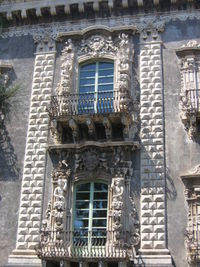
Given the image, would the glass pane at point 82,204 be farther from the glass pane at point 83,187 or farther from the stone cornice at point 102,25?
the stone cornice at point 102,25

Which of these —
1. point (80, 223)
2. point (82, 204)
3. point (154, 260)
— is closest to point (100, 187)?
point (82, 204)

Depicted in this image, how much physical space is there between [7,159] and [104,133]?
3.53m

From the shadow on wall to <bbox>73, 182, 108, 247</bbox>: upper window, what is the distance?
2319mm

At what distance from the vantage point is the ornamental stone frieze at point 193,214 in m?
13.5

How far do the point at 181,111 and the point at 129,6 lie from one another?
16.0ft

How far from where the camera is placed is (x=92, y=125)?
51.1 feet

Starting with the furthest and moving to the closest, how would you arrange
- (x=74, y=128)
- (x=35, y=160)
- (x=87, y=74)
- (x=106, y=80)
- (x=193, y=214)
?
(x=87, y=74), (x=106, y=80), (x=35, y=160), (x=74, y=128), (x=193, y=214)

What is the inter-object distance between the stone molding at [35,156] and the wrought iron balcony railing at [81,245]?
792 millimetres

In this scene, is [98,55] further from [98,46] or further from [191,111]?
[191,111]

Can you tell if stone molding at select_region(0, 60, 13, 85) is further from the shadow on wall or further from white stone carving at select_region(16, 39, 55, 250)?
the shadow on wall

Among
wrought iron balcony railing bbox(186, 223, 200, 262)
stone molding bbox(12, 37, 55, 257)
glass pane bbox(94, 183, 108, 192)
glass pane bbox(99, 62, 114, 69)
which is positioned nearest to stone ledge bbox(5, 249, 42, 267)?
stone molding bbox(12, 37, 55, 257)

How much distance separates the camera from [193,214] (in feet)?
46.5

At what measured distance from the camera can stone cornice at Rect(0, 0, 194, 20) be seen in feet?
58.2

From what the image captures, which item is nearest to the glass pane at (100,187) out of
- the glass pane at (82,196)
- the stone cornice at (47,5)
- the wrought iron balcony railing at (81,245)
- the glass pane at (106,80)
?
the glass pane at (82,196)
